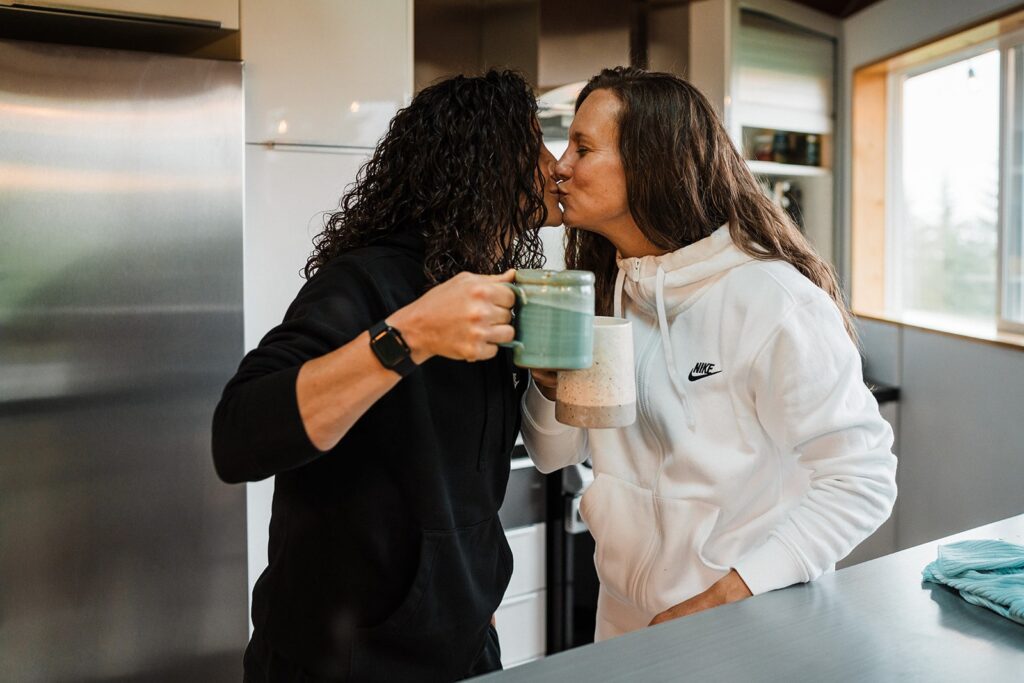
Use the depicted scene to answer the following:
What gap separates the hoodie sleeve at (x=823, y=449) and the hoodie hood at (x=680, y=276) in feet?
0.45

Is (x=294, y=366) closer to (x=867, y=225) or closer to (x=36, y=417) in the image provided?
(x=36, y=417)

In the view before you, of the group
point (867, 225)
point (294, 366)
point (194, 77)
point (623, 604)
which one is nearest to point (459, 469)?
point (294, 366)

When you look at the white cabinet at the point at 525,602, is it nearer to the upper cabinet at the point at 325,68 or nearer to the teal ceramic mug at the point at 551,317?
the upper cabinet at the point at 325,68

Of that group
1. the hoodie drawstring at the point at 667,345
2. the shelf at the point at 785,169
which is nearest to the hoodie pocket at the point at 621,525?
the hoodie drawstring at the point at 667,345

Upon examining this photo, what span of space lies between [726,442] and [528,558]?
52.6 inches

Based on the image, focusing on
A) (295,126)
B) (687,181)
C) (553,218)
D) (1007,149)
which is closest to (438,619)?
(553,218)

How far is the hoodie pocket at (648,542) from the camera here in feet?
3.98

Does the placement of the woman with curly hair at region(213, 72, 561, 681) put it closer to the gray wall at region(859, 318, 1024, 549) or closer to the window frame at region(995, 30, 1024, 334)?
the gray wall at region(859, 318, 1024, 549)

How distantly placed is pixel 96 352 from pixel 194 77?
2.12ft

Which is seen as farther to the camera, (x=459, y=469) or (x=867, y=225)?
(x=867, y=225)

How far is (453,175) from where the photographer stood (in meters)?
1.04

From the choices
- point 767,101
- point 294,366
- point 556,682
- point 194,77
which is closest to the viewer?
point 556,682

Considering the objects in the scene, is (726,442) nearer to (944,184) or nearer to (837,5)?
(944,184)

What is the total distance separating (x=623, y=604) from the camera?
1.35 metres
